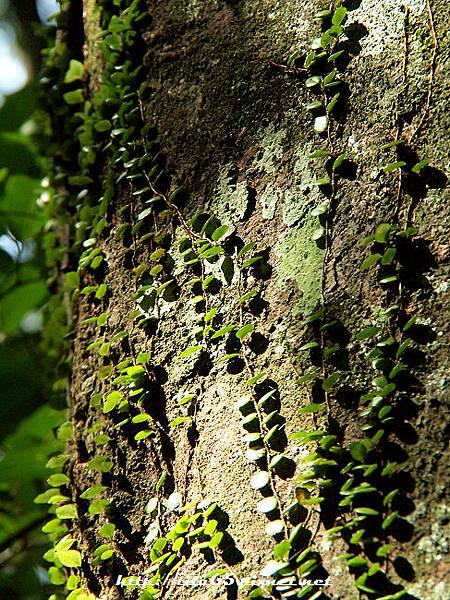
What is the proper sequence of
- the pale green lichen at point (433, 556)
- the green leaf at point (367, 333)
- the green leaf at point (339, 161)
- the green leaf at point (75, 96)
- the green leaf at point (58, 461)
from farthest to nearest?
the green leaf at point (75, 96), the green leaf at point (58, 461), the green leaf at point (339, 161), the green leaf at point (367, 333), the pale green lichen at point (433, 556)

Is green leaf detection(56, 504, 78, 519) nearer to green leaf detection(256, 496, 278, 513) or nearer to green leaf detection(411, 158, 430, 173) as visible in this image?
green leaf detection(256, 496, 278, 513)

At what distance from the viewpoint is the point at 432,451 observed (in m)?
0.77

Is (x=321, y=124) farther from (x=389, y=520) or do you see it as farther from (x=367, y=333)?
(x=389, y=520)

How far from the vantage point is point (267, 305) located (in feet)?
3.21

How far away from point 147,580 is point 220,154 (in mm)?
714

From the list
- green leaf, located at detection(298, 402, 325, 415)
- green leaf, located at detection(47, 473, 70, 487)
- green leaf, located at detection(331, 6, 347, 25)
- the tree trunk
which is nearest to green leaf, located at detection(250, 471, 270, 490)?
the tree trunk

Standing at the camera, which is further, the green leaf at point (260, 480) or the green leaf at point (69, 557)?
the green leaf at point (69, 557)

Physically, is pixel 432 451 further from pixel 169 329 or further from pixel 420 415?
pixel 169 329

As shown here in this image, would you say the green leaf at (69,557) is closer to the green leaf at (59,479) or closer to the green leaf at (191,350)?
the green leaf at (59,479)

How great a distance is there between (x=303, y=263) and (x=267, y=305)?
9cm

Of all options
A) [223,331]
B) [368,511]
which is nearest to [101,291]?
[223,331]

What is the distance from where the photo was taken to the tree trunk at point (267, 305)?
0.81 metres

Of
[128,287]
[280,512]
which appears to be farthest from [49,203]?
[280,512]

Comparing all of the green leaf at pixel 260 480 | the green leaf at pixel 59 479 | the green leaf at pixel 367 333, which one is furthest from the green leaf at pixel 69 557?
the green leaf at pixel 367 333
